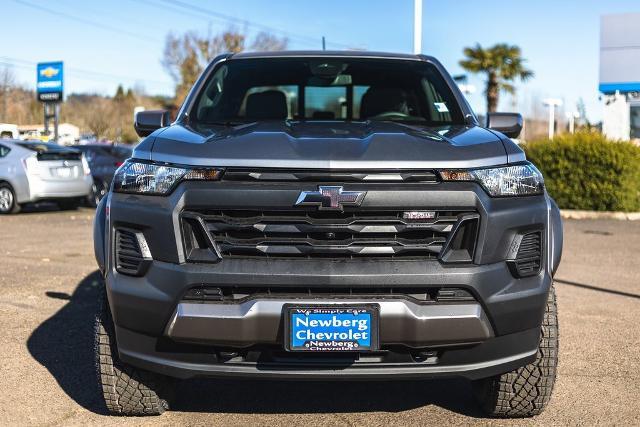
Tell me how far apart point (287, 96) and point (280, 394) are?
5.86 feet

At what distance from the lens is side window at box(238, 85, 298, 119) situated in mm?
5035

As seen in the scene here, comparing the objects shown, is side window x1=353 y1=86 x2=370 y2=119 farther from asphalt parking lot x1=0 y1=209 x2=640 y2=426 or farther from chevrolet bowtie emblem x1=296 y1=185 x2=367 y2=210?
chevrolet bowtie emblem x1=296 y1=185 x2=367 y2=210

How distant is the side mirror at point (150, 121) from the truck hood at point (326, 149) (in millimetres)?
879

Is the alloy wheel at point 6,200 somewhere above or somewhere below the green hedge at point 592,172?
below

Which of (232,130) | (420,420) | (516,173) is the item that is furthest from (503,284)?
(232,130)

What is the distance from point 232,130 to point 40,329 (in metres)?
2.80

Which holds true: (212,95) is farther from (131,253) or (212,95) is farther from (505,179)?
(505,179)

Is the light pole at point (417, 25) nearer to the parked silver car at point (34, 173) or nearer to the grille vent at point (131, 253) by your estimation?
the parked silver car at point (34, 173)

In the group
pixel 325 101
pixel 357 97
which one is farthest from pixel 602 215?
pixel 357 97

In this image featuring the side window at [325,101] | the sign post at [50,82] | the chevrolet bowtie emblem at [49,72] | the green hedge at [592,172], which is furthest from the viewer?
the chevrolet bowtie emblem at [49,72]

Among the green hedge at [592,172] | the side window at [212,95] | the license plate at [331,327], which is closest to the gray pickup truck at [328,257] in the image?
the license plate at [331,327]

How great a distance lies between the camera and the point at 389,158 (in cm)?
341

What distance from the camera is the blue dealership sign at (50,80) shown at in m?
34.6

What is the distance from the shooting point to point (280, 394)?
14.5 ft
